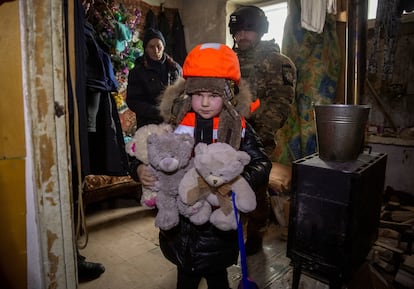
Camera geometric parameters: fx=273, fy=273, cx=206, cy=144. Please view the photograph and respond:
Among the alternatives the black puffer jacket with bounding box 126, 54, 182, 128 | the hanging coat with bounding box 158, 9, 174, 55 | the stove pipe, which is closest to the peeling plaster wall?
the hanging coat with bounding box 158, 9, 174, 55

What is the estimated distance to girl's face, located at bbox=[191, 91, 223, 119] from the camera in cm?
121

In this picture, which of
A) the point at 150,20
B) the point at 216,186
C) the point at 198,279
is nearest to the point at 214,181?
the point at 216,186

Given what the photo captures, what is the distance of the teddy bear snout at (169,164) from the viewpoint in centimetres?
103

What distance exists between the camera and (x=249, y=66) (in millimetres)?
2371

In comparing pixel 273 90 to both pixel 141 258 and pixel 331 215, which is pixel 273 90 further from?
pixel 141 258

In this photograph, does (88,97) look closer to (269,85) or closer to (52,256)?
(52,256)

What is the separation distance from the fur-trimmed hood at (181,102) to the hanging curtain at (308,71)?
82.6 inches

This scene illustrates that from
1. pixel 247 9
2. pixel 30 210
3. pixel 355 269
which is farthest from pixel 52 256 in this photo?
pixel 247 9

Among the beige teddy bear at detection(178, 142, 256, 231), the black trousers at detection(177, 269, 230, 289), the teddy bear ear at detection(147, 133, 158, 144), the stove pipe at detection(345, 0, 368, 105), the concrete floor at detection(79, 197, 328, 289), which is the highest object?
the stove pipe at detection(345, 0, 368, 105)

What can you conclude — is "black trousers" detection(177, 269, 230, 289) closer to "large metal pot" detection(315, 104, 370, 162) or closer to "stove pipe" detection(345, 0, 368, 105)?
"large metal pot" detection(315, 104, 370, 162)

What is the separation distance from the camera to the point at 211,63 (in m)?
1.18

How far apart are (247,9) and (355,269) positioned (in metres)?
2.21

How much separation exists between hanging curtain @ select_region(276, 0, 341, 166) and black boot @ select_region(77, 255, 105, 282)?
241cm

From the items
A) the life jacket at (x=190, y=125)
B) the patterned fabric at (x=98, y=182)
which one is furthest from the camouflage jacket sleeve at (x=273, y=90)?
the patterned fabric at (x=98, y=182)
